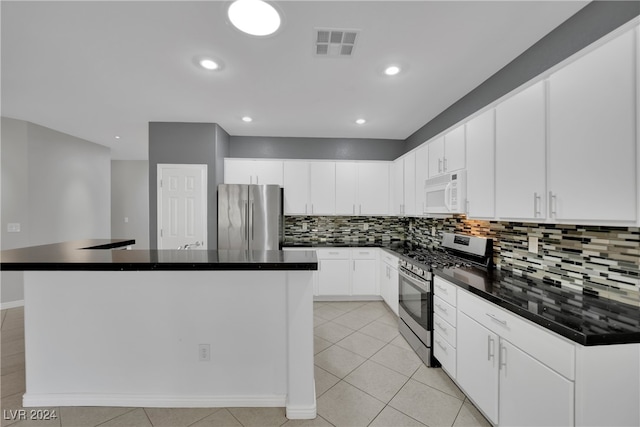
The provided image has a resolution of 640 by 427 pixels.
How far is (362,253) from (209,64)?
319 cm

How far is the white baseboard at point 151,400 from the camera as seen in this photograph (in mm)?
1831

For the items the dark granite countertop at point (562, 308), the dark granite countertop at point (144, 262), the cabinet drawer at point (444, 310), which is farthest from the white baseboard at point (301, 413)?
the dark granite countertop at point (562, 308)

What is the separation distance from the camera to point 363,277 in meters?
4.08

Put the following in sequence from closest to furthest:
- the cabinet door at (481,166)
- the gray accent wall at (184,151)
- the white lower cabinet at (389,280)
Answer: the cabinet door at (481,166), the white lower cabinet at (389,280), the gray accent wall at (184,151)

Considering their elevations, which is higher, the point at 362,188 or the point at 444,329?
the point at 362,188

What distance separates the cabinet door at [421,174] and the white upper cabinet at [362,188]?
0.91m

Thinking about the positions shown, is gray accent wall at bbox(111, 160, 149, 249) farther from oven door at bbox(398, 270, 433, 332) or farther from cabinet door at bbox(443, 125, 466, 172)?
cabinet door at bbox(443, 125, 466, 172)

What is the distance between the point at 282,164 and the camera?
4.17 m

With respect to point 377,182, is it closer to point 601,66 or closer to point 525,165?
point 525,165

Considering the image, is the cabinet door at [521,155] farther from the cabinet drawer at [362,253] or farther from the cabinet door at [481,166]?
the cabinet drawer at [362,253]

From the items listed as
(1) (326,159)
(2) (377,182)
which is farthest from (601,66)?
(1) (326,159)

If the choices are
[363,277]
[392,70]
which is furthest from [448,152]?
Result: [363,277]

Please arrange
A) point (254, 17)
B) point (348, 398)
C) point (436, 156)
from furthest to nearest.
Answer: point (436, 156), point (348, 398), point (254, 17)

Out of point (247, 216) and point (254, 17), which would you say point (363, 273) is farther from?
point (254, 17)
